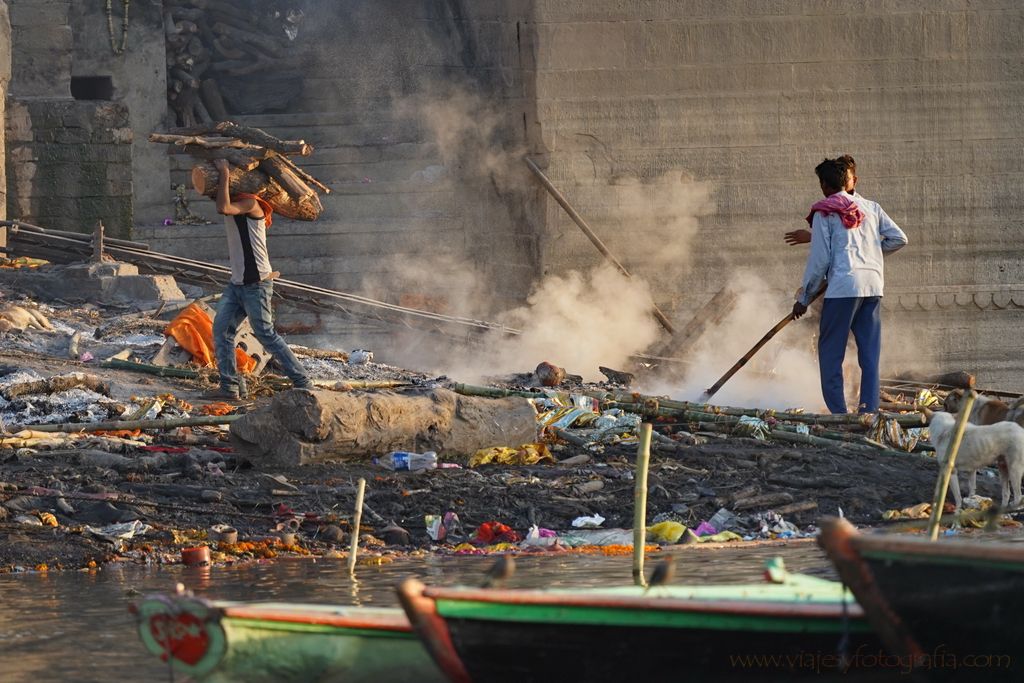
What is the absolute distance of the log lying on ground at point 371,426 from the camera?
30.3 ft

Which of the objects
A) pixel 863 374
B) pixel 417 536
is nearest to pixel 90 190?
pixel 863 374

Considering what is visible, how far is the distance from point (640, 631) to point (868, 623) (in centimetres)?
61

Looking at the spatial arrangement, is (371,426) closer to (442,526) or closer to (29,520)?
(442,526)

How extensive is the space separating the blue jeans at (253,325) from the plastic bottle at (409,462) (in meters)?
1.33

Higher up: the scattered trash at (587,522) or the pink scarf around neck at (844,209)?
the pink scarf around neck at (844,209)

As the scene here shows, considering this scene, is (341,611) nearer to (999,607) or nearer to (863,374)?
(999,607)

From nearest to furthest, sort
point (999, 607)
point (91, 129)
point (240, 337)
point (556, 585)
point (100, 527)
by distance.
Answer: point (999, 607) < point (556, 585) < point (100, 527) < point (240, 337) < point (91, 129)

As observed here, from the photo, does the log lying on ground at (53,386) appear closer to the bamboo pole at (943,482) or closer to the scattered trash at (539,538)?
the scattered trash at (539,538)

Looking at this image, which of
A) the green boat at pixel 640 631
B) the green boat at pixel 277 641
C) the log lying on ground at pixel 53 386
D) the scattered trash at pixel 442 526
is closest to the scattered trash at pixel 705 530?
the scattered trash at pixel 442 526

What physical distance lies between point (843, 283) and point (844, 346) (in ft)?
1.42

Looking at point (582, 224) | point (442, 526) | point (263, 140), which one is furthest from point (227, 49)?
point (442, 526)

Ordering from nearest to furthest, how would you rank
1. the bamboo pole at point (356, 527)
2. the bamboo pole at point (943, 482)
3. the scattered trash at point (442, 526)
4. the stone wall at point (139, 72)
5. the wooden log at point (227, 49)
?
the bamboo pole at point (943, 482)
the bamboo pole at point (356, 527)
the scattered trash at point (442, 526)
the stone wall at point (139, 72)
the wooden log at point (227, 49)

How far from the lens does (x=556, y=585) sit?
21.0 feet

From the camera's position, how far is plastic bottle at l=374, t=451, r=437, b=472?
30.7 feet
